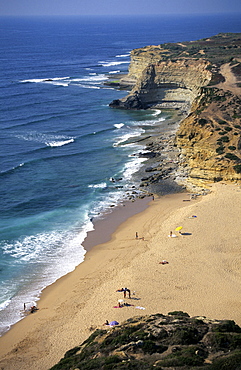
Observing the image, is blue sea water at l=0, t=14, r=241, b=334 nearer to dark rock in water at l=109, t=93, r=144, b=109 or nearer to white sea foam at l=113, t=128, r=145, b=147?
white sea foam at l=113, t=128, r=145, b=147

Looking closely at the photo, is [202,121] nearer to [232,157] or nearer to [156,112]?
[232,157]

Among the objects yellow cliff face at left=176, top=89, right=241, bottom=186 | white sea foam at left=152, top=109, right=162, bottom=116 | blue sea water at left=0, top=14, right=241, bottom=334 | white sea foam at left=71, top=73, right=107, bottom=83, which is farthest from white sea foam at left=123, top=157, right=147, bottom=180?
white sea foam at left=71, top=73, right=107, bottom=83

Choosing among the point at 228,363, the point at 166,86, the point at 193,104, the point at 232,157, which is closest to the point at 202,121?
the point at 232,157

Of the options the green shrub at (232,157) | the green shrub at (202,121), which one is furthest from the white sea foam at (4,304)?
the green shrub at (202,121)

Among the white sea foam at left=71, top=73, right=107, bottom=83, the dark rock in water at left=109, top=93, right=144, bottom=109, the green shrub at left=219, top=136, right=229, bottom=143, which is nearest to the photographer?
the green shrub at left=219, top=136, right=229, bottom=143

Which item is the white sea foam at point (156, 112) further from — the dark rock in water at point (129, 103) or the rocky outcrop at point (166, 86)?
the dark rock in water at point (129, 103)

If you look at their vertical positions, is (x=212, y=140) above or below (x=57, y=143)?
above

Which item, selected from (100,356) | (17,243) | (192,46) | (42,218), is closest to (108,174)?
(42,218)
